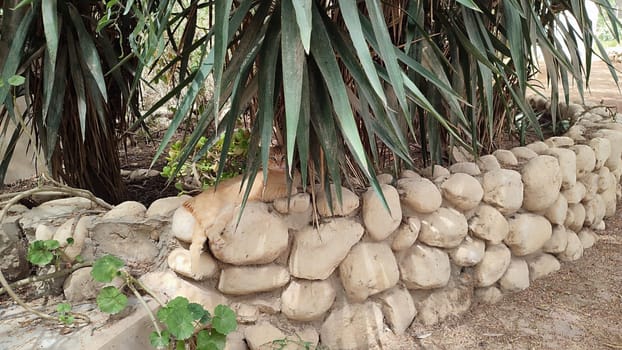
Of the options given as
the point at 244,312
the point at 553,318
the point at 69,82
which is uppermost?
the point at 69,82

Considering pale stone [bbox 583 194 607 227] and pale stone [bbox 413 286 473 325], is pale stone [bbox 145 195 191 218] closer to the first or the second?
pale stone [bbox 413 286 473 325]

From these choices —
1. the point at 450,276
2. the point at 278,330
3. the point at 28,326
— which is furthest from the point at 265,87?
the point at 450,276

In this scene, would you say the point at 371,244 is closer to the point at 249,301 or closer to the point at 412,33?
the point at 249,301

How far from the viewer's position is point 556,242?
89.2 inches

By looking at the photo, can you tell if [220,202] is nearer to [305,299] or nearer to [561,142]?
[305,299]

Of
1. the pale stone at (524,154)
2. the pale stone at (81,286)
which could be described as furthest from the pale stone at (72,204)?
the pale stone at (524,154)

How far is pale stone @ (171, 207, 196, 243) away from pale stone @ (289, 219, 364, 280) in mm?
285

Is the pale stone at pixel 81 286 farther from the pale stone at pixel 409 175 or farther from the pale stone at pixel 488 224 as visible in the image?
the pale stone at pixel 488 224

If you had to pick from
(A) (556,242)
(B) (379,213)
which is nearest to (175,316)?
(B) (379,213)

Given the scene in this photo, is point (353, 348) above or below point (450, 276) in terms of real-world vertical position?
below

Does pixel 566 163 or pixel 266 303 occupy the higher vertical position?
pixel 566 163

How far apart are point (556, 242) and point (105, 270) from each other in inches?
63.0

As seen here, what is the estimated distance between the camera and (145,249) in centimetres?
170

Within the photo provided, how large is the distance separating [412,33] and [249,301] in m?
0.88
